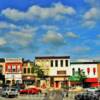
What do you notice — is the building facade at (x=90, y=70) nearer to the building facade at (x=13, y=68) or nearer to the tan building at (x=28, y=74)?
the tan building at (x=28, y=74)

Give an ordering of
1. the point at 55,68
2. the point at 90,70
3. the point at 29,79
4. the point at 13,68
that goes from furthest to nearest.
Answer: the point at 29,79 < the point at 13,68 < the point at 55,68 < the point at 90,70

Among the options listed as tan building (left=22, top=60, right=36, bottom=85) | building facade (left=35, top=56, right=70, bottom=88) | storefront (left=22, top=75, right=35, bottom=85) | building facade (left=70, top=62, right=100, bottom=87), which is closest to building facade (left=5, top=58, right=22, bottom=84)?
tan building (left=22, top=60, right=36, bottom=85)

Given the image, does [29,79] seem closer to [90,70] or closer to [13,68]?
[13,68]

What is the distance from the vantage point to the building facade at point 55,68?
106312mm

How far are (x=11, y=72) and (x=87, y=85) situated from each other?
64.5 feet

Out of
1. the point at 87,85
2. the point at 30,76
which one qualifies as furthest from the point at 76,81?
the point at 30,76

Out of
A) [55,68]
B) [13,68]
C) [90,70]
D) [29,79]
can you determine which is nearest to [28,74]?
[29,79]

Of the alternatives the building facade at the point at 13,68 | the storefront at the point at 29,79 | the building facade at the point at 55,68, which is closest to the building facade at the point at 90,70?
the building facade at the point at 55,68

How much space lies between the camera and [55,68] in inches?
4213

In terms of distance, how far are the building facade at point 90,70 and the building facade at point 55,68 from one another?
1.92 meters

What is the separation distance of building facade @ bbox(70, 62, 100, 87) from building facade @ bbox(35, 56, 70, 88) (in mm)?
1924

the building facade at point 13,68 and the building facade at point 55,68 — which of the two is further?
the building facade at point 13,68

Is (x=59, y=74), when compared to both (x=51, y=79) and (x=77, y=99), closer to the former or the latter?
(x=51, y=79)

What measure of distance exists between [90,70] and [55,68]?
891 centimetres
